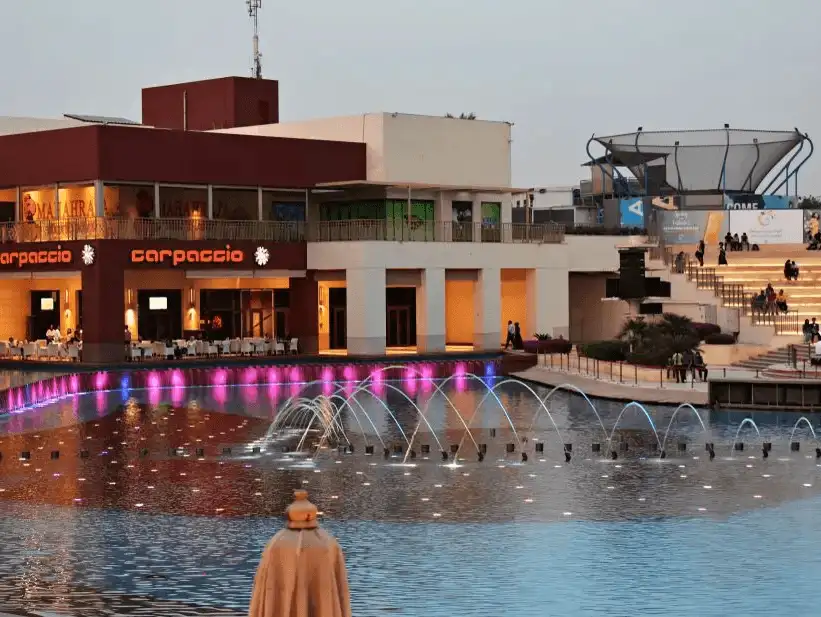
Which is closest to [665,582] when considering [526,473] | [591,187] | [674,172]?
[526,473]

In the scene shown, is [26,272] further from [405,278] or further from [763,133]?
[763,133]

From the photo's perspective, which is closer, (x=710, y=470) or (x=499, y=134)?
(x=710, y=470)

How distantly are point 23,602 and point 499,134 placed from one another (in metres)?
59.3

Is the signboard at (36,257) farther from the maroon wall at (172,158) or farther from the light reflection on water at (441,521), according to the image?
the light reflection on water at (441,521)

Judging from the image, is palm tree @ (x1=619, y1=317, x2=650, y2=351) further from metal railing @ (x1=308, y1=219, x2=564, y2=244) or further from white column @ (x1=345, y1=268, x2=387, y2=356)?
metal railing @ (x1=308, y1=219, x2=564, y2=244)

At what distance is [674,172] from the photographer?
313 ft

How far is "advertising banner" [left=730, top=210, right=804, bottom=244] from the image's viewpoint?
8125 cm

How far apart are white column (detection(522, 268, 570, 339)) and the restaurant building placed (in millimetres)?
83

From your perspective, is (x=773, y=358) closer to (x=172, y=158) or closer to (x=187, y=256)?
(x=187, y=256)

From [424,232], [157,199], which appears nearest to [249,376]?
[157,199]

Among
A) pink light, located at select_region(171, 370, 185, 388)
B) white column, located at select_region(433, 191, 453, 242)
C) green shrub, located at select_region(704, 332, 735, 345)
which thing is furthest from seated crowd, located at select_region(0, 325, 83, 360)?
green shrub, located at select_region(704, 332, 735, 345)

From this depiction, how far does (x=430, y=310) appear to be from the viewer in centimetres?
6969

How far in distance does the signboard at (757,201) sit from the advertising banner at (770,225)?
14.4ft

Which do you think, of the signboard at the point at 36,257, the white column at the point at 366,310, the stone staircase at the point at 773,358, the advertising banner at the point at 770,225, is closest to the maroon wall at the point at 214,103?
the signboard at the point at 36,257
